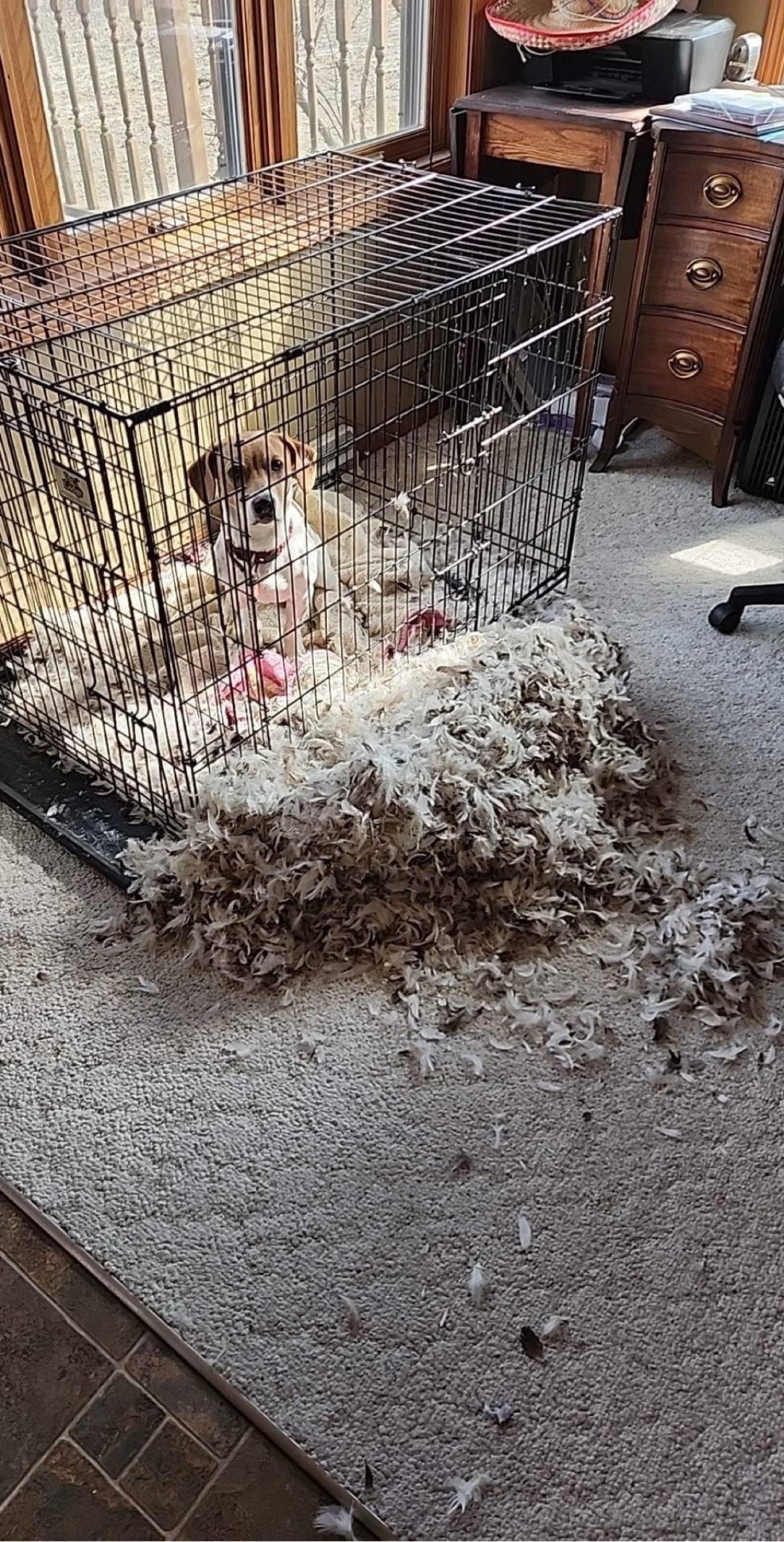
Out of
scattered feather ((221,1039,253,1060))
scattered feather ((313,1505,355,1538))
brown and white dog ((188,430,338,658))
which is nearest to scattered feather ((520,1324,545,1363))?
scattered feather ((313,1505,355,1538))

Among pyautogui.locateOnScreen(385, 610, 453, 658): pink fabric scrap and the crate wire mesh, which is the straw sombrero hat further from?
pyautogui.locateOnScreen(385, 610, 453, 658): pink fabric scrap

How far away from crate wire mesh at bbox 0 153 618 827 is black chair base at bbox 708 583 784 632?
1.13 ft

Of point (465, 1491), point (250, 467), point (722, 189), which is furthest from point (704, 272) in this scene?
point (465, 1491)

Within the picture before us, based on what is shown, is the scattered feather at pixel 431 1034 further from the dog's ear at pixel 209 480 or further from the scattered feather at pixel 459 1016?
the dog's ear at pixel 209 480

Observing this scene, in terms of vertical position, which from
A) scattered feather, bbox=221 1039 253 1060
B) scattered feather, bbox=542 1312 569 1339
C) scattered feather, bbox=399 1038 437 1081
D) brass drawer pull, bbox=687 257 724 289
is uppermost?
brass drawer pull, bbox=687 257 724 289

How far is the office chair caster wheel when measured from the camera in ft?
7.50

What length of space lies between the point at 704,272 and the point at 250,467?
1349 millimetres

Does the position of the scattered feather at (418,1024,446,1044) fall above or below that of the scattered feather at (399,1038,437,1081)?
below

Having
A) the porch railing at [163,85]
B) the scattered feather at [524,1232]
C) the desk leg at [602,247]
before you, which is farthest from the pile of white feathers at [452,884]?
the porch railing at [163,85]

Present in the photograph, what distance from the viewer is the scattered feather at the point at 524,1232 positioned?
4.16 ft

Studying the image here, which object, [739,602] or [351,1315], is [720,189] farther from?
[351,1315]

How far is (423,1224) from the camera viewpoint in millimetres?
1288

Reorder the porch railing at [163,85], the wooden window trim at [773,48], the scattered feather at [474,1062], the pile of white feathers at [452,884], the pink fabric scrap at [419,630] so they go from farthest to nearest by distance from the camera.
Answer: the wooden window trim at [773,48] → the pink fabric scrap at [419,630] → the porch railing at [163,85] → the pile of white feathers at [452,884] → the scattered feather at [474,1062]

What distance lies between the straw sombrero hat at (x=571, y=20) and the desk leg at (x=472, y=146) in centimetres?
19
